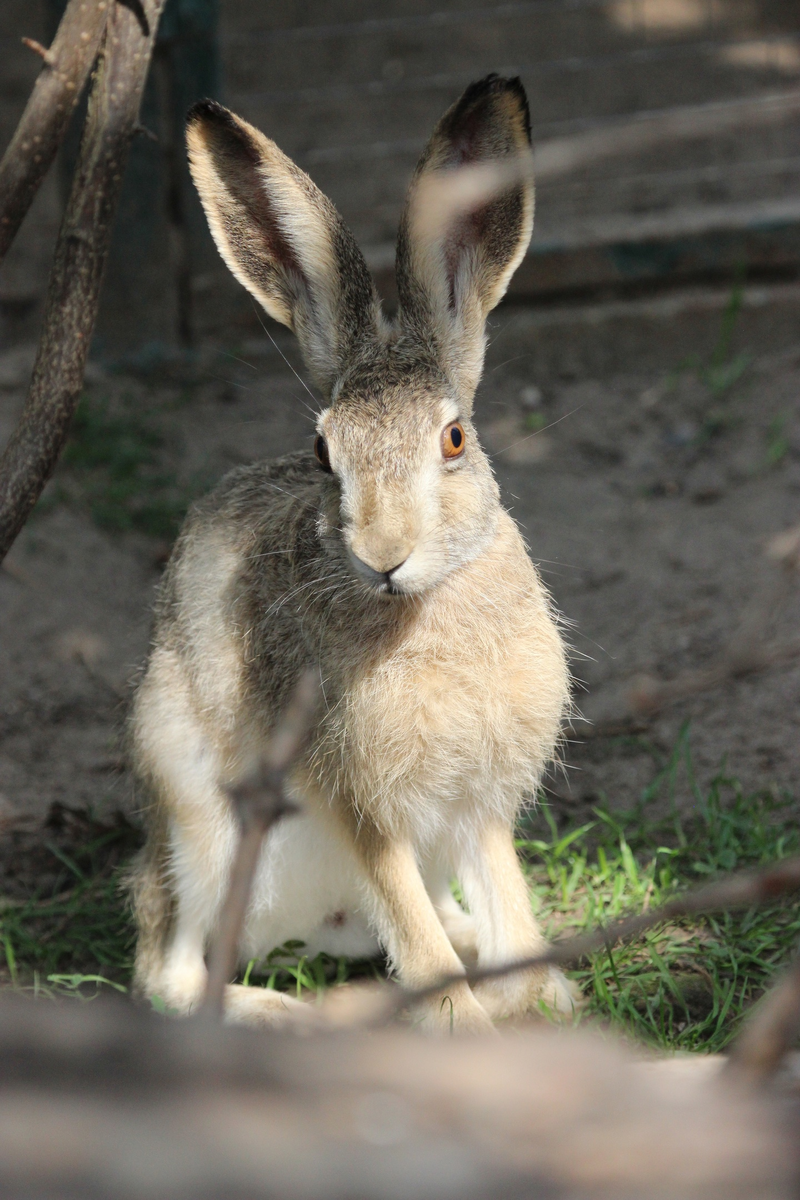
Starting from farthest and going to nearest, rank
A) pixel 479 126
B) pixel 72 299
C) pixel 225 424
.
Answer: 1. pixel 225 424
2. pixel 72 299
3. pixel 479 126

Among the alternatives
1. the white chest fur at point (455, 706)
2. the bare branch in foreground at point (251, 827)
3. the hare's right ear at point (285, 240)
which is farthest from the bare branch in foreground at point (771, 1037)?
the hare's right ear at point (285, 240)

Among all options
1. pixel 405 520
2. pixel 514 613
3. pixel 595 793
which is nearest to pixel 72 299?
pixel 405 520

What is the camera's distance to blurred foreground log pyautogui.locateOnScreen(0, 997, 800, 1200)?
2.94 feet

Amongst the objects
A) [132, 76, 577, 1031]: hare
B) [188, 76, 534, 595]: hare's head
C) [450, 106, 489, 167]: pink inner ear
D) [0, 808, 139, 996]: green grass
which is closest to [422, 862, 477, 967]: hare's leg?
[132, 76, 577, 1031]: hare

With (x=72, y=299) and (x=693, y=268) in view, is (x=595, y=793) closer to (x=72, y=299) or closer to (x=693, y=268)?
(x=72, y=299)

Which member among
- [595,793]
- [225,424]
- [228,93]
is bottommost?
[595,793]

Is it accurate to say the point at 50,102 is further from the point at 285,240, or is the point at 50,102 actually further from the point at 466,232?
the point at 466,232

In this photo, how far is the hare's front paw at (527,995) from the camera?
10.3 ft

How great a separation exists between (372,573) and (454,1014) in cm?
116

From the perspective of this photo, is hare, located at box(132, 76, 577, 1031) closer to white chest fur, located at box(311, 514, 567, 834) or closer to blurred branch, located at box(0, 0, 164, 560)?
white chest fur, located at box(311, 514, 567, 834)

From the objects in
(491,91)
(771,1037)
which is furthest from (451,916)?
(771,1037)

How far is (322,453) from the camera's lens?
288cm

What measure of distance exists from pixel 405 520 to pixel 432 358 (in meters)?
0.59

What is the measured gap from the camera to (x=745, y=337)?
6.62 meters
